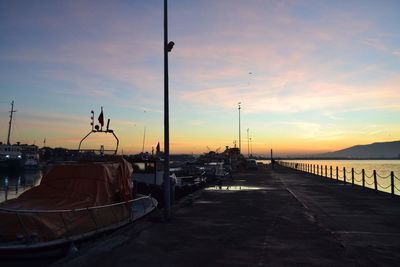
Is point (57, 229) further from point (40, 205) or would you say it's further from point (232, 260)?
point (232, 260)

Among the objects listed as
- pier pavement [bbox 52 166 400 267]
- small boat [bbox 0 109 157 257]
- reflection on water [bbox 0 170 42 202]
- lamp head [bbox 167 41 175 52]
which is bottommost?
reflection on water [bbox 0 170 42 202]

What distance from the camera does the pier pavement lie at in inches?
338

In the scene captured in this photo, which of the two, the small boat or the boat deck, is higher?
the small boat

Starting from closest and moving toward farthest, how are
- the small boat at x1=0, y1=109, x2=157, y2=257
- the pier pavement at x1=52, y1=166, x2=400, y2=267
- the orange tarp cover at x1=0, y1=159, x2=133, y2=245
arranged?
1. the pier pavement at x1=52, y1=166, x2=400, y2=267
2. the small boat at x1=0, y1=109, x2=157, y2=257
3. the orange tarp cover at x1=0, y1=159, x2=133, y2=245

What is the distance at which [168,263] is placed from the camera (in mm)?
8352

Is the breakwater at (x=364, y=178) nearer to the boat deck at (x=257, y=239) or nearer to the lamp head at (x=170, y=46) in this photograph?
the boat deck at (x=257, y=239)

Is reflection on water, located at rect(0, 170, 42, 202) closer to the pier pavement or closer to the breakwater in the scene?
the pier pavement

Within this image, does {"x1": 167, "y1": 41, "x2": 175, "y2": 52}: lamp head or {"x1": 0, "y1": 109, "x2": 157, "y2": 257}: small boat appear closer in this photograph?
{"x1": 0, "y1": 109, "x2": 157, "y2": 257}: small boat

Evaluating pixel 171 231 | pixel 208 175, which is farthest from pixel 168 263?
pixel 208 175

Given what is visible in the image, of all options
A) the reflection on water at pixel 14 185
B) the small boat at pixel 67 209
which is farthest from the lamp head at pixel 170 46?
the reflection on water at pixel 14 185

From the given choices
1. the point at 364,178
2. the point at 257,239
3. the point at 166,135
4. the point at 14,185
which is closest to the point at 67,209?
the point at 166,135

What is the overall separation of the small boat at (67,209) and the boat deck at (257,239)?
3.43 ft

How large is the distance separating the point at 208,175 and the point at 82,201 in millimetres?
33959

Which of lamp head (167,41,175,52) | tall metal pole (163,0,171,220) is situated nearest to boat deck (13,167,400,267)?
tall metal pole (163,0,171,220)
